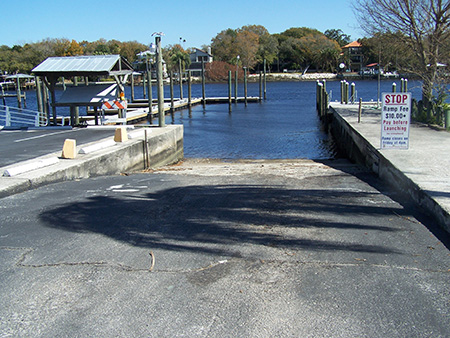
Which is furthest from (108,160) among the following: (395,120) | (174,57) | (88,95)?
(174,57)

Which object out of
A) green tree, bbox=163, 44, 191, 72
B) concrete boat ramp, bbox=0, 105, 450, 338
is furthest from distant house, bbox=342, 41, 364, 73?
concrete boat ramp, bbox=0, 105, 450, 338

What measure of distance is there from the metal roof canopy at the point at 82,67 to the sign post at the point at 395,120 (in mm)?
11945

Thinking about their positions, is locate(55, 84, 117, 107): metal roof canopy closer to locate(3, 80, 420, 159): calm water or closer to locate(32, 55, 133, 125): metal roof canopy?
locate(32, 55, 133, 125): metal roof canopy

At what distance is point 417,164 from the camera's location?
9.64 meters

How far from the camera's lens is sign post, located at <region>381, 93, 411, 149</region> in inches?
445

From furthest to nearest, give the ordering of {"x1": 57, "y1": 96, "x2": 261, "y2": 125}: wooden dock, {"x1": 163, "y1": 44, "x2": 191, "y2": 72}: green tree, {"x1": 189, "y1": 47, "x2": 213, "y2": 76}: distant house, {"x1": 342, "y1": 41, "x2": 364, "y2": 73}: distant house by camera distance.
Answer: {"x1": 189, "y1": 47, "x2": 213, "y2": 76}: distant house, {"x1": 342, "y1": 41, "x2": 364, "y2": 73}: distant house, {"x1": 163, "y1": 44, "x2": 191, "y2": 72}: green tree, {"x1": 57, "y1": 96, "x2": 261, "y2": 125}: wooden dock

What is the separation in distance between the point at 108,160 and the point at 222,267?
7632 millimetres

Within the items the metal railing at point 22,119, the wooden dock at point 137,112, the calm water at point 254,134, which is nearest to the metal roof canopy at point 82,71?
the wooden dock at point 137,112

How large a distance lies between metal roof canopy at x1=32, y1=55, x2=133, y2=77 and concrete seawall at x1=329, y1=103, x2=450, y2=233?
10.3m

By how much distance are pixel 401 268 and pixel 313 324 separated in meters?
1.60

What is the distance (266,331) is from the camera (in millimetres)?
3684

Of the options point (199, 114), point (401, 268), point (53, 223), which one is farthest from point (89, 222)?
point (199, 114)

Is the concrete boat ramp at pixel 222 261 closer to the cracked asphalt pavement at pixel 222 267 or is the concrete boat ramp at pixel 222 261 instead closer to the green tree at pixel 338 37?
the cracked asphalt pavement at pixel 222 267

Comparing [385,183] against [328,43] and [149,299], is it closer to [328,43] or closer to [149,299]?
[149,299]
